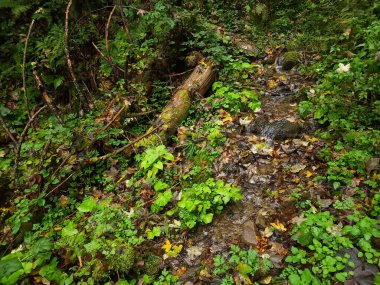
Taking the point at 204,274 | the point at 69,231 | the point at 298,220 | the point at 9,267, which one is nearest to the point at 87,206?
the point at 69,231

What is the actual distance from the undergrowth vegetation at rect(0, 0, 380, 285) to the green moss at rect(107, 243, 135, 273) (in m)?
0.01

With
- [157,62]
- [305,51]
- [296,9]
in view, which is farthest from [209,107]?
[296,9]

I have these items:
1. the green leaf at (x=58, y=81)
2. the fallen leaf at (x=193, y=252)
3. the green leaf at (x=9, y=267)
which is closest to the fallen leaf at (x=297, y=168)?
the fallen leaf at (x=193, y=252)

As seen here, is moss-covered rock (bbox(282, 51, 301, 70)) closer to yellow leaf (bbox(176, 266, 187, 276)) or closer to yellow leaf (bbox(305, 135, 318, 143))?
yellow leaf (bbox(305, 135, 318, 143))

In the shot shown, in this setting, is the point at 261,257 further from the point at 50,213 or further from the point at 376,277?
the point at 50,213

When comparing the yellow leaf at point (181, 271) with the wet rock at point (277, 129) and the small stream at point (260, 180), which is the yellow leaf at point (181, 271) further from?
the wet rock at point (277, 129)

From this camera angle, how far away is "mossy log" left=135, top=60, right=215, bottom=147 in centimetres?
480

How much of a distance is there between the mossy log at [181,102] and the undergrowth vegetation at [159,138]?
147mm

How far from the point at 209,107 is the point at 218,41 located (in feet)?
7.17

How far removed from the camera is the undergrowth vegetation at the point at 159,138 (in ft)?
10.0

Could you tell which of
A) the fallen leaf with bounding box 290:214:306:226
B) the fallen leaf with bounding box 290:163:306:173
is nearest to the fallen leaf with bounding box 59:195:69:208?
the fallen leaf with bounding box 290:214:306:226

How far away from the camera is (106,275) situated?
125 inches

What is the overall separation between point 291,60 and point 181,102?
8.96ft

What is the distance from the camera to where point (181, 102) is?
527 cm
